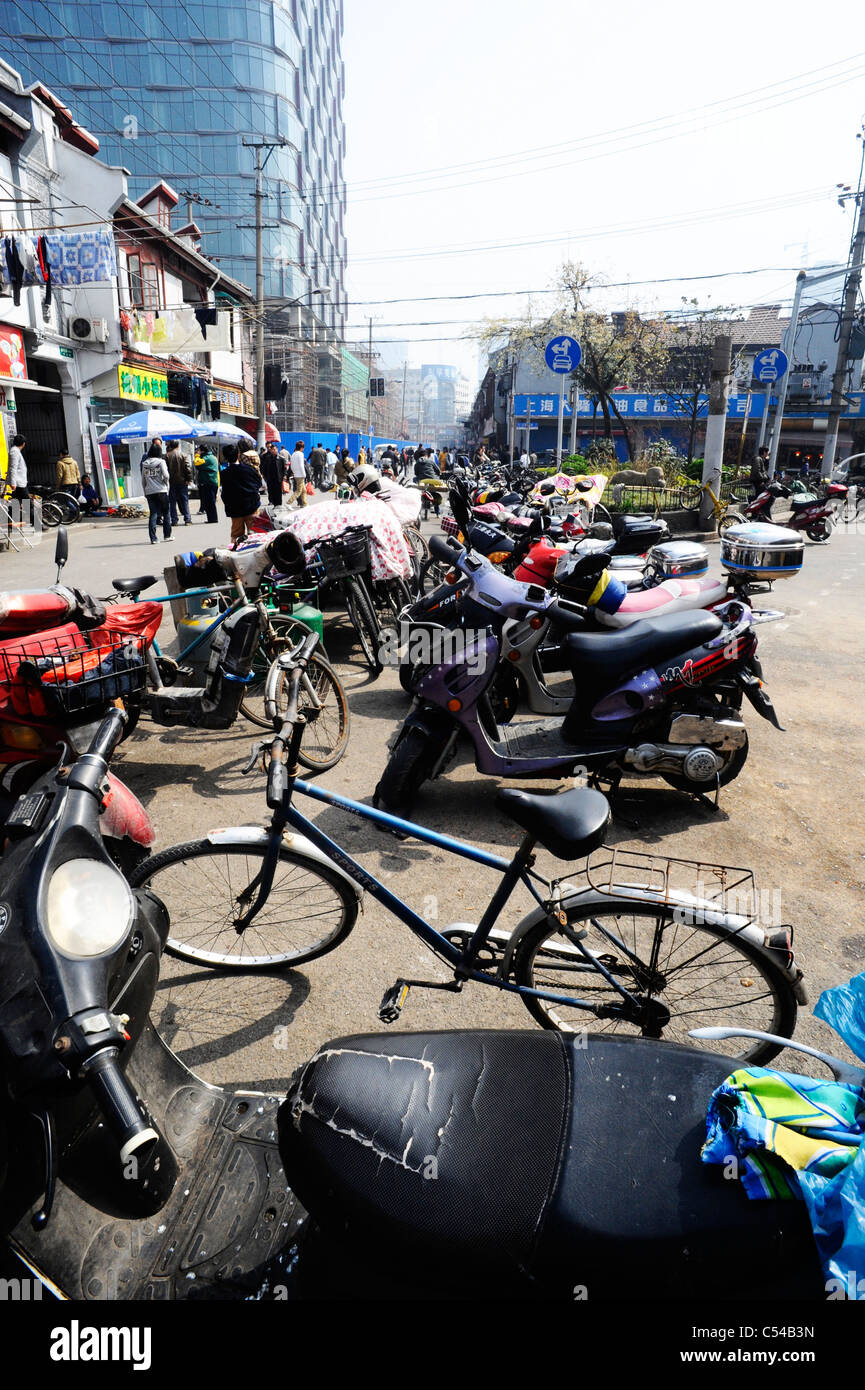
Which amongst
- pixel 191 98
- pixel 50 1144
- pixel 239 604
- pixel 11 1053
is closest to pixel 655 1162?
pixel 50 1144

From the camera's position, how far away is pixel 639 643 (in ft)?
13.7

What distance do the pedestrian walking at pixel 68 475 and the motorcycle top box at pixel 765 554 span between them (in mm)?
16667

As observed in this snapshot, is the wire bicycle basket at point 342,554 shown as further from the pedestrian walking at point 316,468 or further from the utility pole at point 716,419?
the pedestrian walking at point 316,468

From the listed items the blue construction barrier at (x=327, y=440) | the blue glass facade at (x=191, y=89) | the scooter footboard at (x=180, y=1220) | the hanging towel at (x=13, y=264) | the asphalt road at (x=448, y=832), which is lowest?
the asphalt road at (x=448, y=832)

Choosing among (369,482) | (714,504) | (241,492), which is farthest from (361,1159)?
(714,504)

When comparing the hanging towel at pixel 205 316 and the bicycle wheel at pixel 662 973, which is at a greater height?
the hanging towel at pixel 205 316

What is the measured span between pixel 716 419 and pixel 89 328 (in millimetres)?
14899

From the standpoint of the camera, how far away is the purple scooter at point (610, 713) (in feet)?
13.7

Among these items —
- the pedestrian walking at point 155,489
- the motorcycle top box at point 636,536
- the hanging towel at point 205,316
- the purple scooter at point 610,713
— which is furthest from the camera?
the hanging towel at point 205,316

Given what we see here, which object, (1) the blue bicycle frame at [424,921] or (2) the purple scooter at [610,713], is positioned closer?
(1) the blue bicycle frame at [424,921]

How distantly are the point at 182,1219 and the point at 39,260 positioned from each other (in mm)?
19104

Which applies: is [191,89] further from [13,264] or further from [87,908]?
[87,908]

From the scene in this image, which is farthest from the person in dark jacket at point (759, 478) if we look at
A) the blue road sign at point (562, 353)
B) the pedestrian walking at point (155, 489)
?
the pedestrian walking at point (155, 489)
